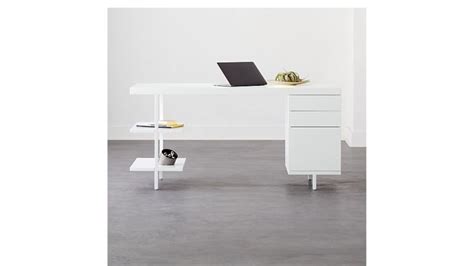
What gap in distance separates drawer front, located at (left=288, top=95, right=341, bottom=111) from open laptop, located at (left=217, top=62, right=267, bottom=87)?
0.23 metres

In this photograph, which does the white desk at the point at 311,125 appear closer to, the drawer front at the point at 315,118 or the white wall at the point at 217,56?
the drawer front at the point at 315,118

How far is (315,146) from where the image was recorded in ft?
15.5

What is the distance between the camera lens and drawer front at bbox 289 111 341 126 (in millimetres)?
4688

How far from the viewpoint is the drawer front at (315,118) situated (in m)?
4.69

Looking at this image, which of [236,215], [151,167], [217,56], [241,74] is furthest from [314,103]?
[217,56]

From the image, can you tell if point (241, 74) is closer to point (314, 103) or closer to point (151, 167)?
point (314, 103)

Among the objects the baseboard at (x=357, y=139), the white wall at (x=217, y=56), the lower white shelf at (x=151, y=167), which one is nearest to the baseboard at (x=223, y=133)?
the white wall at (x=217, y=56)

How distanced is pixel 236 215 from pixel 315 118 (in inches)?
36.6

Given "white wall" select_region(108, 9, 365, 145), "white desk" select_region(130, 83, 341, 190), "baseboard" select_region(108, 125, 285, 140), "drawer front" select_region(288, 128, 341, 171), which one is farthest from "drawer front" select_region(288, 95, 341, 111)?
"baseboard" select_region(108, 125, 285, 140)

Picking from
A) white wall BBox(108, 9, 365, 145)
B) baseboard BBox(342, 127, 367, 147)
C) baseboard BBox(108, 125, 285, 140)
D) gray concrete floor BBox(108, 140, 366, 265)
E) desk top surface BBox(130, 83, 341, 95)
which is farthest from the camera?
baseboard BBox(108, 125, 285, 140)

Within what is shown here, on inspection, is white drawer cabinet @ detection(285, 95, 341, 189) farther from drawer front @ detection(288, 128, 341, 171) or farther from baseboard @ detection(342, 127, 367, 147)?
baseboard @ detection(342, 127, 367, 147)
